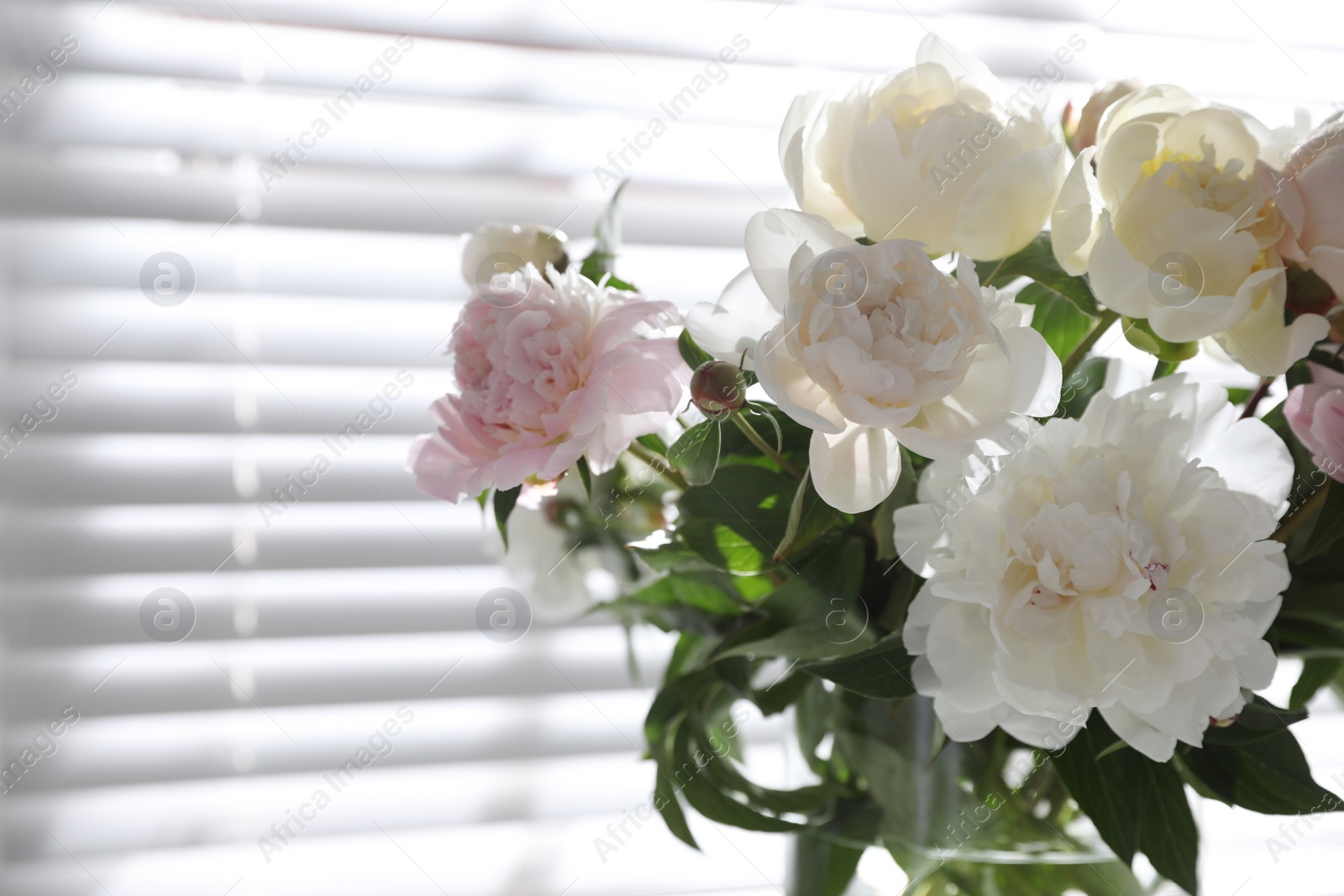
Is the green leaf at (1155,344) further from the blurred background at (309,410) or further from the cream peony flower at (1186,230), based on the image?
the blurred background at (309,410)

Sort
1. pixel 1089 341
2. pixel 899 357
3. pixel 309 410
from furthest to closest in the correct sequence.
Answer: pixel 309 410, pixel 1089 341, pixel 899 357

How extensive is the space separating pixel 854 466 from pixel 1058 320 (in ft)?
0.58

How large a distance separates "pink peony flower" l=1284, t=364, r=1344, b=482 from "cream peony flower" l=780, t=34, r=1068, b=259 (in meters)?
0.14

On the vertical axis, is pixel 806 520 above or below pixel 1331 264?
below

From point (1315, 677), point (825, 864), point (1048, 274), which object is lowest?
point (825, 864)

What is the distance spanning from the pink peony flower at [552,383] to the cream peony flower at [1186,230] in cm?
19

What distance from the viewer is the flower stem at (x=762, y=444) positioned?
1.44 feet

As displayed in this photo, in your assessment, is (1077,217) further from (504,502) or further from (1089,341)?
(504,502)

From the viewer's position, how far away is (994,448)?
0.41 meters

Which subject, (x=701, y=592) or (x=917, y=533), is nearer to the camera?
(x=917, y=533)

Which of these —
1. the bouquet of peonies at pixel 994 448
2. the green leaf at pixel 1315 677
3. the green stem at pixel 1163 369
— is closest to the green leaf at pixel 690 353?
the bouquet of peonies at pixel 994 448

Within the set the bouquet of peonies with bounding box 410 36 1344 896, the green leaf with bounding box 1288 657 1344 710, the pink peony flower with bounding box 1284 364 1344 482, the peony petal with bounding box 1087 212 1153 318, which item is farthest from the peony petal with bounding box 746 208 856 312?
the green leaf with bounding box 1288 657 1344 710

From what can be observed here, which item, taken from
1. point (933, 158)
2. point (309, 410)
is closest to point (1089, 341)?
point (933, 158)

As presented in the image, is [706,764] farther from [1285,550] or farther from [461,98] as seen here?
[461,98]
